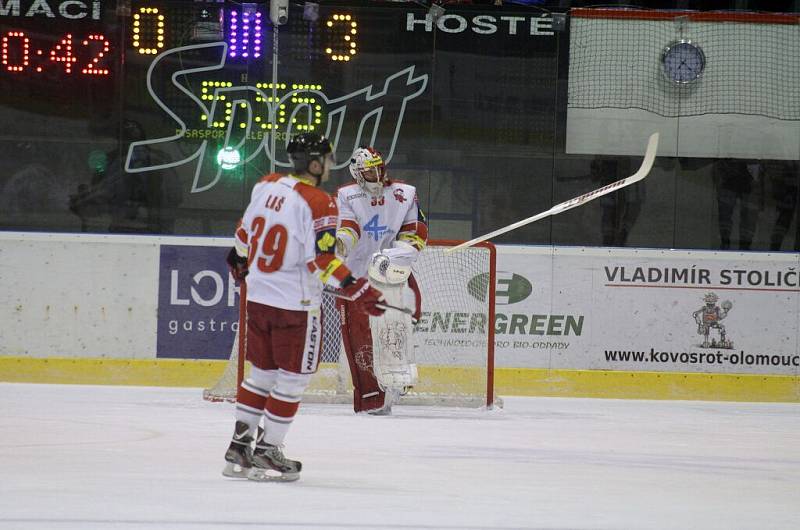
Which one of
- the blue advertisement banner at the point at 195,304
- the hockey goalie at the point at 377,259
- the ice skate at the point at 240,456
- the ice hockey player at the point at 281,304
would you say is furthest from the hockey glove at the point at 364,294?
the blue advertisement banner at the point at 195,304

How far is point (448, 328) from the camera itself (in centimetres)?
827

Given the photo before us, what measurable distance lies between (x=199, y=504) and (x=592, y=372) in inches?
193

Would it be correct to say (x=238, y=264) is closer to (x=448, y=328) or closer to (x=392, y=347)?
(x=392, y=347)

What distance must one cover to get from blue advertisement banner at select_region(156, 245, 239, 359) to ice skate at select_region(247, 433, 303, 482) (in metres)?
3.85

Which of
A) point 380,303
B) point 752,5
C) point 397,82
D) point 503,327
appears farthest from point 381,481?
point 752,5

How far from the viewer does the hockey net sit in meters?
7.81

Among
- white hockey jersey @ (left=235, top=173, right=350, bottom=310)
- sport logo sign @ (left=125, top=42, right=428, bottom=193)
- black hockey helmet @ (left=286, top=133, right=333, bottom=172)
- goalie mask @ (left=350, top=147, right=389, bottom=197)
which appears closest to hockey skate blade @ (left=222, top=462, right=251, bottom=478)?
white hockey jersey @ (left=235, top=173, right=350, bottom=310)

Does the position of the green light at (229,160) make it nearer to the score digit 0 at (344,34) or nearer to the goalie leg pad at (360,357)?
the score digit 0 at (344,34)

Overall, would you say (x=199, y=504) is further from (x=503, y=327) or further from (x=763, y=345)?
(x=763, y=345)

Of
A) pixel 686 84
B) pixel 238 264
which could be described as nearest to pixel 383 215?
pixel 238 264

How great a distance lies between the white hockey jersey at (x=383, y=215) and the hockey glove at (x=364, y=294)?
7.32 feet

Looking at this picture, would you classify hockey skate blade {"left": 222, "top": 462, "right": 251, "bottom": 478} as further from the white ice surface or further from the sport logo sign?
the sport logo sign

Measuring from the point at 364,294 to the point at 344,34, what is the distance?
164 inches

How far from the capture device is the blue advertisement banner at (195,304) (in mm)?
8398
